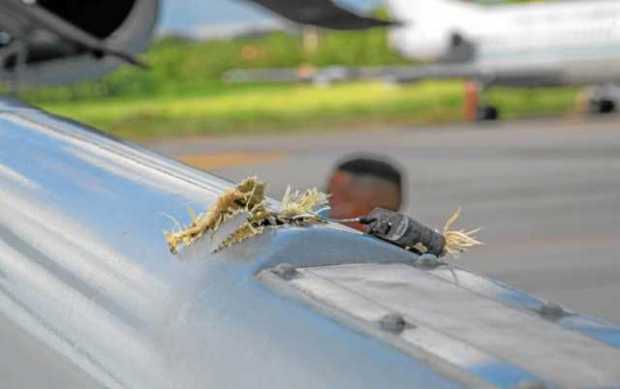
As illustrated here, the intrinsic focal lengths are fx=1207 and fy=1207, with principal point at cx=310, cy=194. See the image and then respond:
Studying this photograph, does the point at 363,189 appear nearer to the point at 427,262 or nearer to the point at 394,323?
the point at 427,262

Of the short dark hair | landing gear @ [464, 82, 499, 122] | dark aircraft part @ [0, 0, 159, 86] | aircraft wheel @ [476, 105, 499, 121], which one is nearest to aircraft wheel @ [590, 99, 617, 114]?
landing gear @ [464, 82, 499, 122]

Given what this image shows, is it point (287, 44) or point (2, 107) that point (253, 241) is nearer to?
point (2, 107)

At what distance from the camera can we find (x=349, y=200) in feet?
14.1

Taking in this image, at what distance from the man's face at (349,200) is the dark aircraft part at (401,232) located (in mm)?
2012

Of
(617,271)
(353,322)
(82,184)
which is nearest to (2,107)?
(82,184)

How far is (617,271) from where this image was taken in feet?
35.3

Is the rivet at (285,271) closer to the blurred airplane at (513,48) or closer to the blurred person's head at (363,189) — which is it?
the blurred person's head at (363,189)

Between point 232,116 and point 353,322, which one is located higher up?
point 353,322

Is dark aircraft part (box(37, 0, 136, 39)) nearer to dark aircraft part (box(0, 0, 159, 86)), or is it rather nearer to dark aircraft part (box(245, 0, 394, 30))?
dark aircraft part (box(0, 0, 159, 86))

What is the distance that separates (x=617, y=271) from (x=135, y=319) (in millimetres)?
9288

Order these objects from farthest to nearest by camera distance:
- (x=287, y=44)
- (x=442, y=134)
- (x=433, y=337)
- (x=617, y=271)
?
(x=287, y=44) → (x=442, y=134) → (x=617, y=271) → (x=433, y=337)

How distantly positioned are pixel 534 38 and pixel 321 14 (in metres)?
33.0

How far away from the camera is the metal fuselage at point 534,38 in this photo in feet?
113

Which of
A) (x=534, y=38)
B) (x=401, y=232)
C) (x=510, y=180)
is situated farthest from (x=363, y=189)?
(x=534, y=38)
